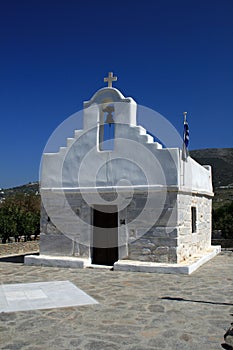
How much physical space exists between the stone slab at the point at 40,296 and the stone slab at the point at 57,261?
193cm

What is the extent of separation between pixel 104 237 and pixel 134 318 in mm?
5620

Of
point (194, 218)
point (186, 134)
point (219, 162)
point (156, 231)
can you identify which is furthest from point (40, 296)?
point (219, 162)

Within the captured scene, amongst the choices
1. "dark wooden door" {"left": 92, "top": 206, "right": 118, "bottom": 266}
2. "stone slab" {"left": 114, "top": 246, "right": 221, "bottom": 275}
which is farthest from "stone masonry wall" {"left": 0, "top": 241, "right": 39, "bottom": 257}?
"stone slab" {"left": 114, "top": 246, "right": 221, "bottom": 275}

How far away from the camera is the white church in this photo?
9883 mm

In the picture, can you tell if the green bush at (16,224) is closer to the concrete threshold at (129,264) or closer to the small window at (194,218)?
the concrete threshold at (129,264)

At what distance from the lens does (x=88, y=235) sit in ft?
34.6

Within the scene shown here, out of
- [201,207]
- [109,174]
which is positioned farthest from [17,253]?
[201,207]

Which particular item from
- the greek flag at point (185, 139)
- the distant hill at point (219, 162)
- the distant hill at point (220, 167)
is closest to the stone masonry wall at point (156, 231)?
the greek flag at point (185, 139)

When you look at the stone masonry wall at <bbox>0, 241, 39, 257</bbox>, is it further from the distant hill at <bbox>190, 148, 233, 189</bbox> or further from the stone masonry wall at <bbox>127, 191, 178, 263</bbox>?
the distant hill at <bbox>190, 148, 233, 189</bbox>

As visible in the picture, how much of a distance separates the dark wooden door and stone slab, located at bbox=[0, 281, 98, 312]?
2.97m

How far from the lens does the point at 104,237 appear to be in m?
11.2

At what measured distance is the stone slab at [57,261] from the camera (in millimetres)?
10227

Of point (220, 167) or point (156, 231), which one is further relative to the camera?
point (220, 167)

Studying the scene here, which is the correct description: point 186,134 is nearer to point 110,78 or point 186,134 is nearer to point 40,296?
point 110,78
